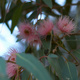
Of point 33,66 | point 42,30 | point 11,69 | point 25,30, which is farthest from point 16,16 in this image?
point 33,66

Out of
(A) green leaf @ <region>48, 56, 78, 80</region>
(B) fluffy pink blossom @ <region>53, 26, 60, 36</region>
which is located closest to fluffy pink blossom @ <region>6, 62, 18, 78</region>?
(A) green leaf @ <region>48, 56, 78, 80</region>

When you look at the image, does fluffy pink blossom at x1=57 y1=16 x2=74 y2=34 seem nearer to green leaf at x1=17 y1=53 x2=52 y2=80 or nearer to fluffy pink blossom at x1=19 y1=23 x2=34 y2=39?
fluffy pink blossom at x1=19 y1=23 x2=34 y2=39

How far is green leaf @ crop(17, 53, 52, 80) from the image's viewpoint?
44 cm

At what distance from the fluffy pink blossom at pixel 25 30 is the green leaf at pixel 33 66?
45 cm

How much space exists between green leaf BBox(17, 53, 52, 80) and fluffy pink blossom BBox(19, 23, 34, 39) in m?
0.45

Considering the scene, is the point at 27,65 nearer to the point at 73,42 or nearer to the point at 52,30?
the point at 52,30

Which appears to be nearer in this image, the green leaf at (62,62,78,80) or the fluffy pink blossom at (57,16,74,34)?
the green leaf at (62,62,78,80)

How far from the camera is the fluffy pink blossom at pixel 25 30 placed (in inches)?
39.5

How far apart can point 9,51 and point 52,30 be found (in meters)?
0.26

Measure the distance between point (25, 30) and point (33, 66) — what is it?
58cm

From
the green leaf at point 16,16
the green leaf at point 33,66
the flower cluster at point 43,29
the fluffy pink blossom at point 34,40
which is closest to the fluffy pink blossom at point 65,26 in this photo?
the flower cluster at point 43,29

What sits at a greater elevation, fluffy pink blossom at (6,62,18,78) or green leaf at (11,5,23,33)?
green leaf at (11,5,23,33)

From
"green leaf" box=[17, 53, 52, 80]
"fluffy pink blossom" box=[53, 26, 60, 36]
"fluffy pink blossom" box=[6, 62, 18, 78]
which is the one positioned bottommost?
"fluffy pink blossom" box=[6, 62, 18, 78]

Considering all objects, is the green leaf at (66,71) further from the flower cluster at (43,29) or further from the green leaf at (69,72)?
the flower cluster at (43,29)
